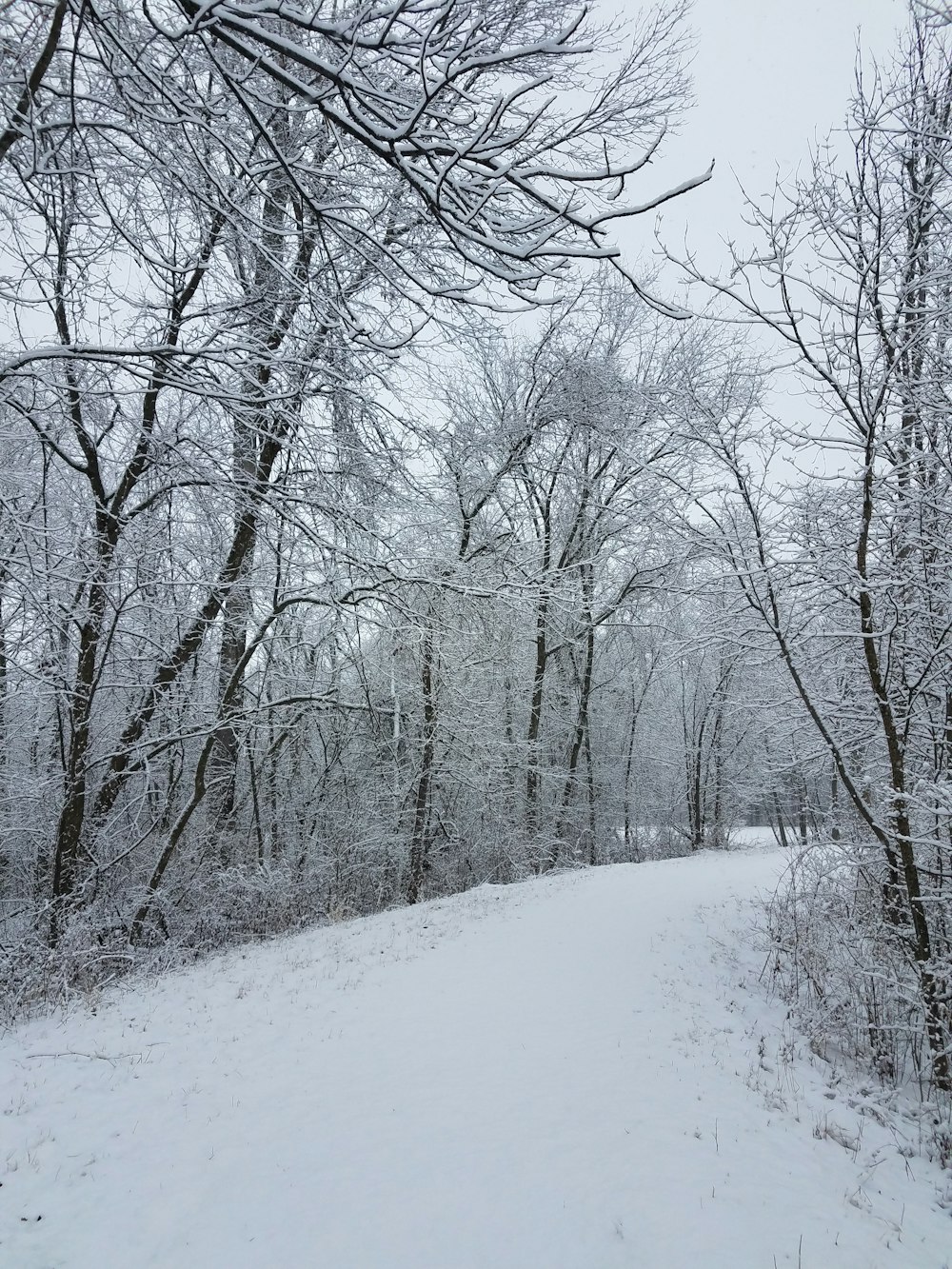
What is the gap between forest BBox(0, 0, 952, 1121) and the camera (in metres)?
2.66

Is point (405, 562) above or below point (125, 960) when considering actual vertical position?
above

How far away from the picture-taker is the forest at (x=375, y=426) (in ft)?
8.72

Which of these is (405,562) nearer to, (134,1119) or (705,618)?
(705,618)

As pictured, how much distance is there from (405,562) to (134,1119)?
14.7 feet

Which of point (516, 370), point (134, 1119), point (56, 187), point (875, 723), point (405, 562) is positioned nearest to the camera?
point (134, 1119)

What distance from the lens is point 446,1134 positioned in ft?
12.9

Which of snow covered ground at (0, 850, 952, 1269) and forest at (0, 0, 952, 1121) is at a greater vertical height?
forest at (0, 0, 952, 1121)

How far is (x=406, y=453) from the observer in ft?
19.5

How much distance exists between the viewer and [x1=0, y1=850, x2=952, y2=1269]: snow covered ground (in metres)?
3.10

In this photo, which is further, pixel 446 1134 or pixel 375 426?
pixel 375 426

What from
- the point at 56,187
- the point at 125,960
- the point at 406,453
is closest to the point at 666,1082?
the point at 406,453

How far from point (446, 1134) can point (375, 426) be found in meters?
4.96

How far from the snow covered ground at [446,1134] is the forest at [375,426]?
106 cm

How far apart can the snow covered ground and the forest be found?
1065 millimetres
